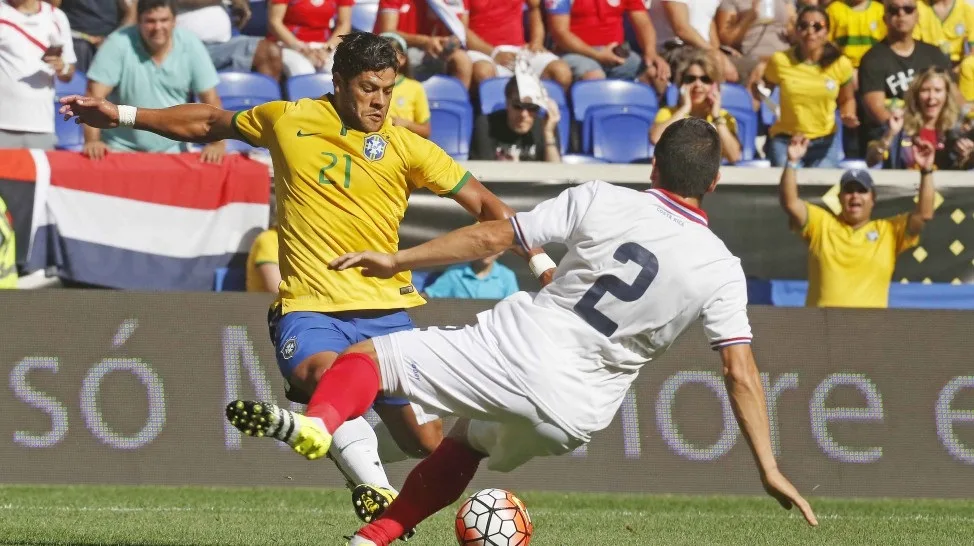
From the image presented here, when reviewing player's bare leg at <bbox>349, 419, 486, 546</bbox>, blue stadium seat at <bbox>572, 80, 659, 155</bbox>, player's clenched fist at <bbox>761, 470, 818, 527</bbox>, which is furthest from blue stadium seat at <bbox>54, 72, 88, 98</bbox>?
player's clenched fist at <bbox>761, 470, 818, 527</bbox>

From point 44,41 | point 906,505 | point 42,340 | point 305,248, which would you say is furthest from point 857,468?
point 44,41

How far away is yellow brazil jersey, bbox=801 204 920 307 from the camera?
11273 mm

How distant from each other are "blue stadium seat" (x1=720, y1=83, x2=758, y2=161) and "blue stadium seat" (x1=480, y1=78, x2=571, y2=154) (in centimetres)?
145

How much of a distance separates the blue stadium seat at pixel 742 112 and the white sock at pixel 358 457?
744 cm

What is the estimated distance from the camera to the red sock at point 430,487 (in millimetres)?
5762

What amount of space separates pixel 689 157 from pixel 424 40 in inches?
308

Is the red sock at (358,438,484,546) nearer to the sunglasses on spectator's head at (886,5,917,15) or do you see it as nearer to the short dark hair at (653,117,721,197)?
the short dark hair at (653,117,721,197)

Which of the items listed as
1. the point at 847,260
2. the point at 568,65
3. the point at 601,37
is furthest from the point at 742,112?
the point at 847,260

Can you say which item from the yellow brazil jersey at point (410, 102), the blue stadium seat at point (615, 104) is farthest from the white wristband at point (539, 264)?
the blue stadium seat at point (615, 104)

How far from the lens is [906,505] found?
31.3ft

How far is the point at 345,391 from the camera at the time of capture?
5.25 meters

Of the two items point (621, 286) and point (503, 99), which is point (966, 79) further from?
point (621, 286)

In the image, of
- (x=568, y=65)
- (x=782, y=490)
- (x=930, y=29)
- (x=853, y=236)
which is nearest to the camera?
(x=782, y=490)

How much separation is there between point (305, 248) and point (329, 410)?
165 centimetres
